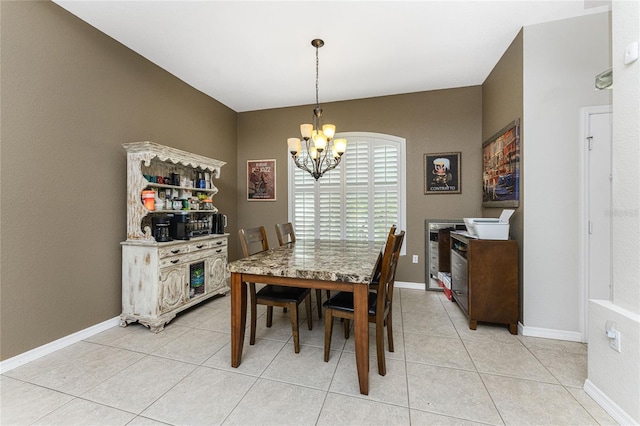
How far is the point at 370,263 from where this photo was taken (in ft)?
6.11

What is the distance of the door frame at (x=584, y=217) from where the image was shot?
220 centimetres

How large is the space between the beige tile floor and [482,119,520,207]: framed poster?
1353mm

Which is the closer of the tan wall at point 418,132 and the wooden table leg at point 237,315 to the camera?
the wooden table leg at point 237,315

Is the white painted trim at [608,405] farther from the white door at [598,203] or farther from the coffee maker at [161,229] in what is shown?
the coffee maker at [161,229]

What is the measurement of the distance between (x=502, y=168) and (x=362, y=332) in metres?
2.40

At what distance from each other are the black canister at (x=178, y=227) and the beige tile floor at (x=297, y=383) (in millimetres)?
955

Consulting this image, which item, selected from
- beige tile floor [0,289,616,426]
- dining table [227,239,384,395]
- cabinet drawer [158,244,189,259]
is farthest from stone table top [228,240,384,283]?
cabinet drawer [158,244,189,259]

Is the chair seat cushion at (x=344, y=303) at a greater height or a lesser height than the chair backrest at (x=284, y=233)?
lesser

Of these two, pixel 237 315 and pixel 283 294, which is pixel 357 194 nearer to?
pixel 283 294

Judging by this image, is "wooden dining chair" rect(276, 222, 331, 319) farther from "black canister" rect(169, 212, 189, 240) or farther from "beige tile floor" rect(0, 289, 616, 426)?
"black canister" rect(169, 212, 189, 240)

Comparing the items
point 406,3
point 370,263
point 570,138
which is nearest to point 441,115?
point 570,138

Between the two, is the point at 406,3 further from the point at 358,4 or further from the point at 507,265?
the point at 507,265

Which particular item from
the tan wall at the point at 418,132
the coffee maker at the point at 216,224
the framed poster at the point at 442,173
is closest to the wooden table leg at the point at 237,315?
the coffee maker at the point at 216,224

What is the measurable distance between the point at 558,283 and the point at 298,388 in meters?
2.40
